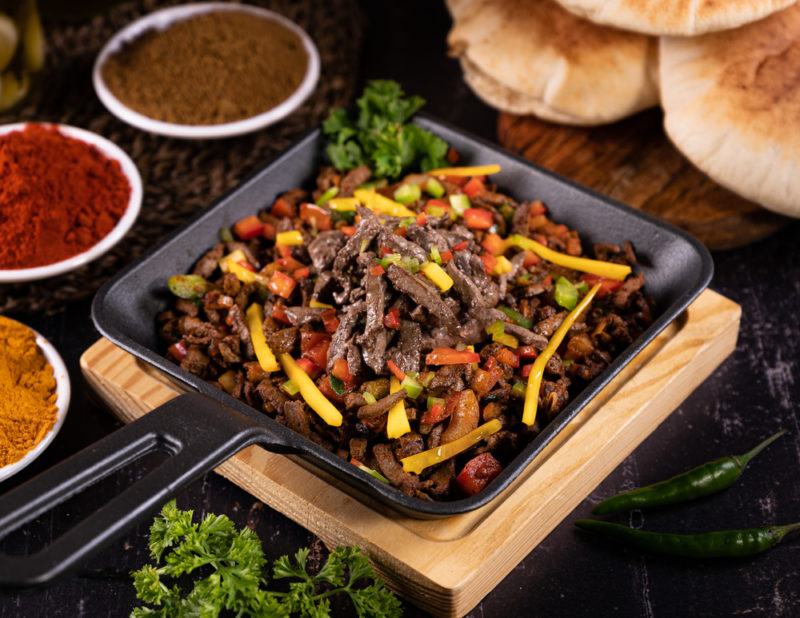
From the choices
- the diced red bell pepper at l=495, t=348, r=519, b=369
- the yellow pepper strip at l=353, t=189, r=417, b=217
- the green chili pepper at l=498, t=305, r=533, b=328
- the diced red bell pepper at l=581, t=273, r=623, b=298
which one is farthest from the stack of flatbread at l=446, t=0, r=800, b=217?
the diced red bell pepper at l=495, t=348, r=519, b=369

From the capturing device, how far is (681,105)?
5148mm

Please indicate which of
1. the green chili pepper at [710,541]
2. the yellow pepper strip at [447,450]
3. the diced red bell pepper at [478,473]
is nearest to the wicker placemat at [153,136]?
the yellow pepper strip at [447,450]

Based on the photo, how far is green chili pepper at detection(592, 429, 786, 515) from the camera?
4270mm

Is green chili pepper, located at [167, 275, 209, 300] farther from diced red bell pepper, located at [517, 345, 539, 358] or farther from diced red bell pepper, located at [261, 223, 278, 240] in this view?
diced red bell pepper, located at [517, 345, 539, 358]

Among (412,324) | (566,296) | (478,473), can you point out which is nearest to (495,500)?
(478,473)

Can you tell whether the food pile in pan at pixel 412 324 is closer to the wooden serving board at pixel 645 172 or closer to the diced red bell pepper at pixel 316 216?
the diced red bell pepper at pixel 316 216

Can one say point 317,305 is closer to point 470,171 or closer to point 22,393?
point 470,171

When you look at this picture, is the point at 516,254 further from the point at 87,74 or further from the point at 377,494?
the point at 87,74

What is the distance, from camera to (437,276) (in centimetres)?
406

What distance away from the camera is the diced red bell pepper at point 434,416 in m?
3.97

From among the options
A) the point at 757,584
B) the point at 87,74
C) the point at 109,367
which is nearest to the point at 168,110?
the point at 87,74

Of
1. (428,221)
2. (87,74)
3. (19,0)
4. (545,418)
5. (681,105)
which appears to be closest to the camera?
(545,418)

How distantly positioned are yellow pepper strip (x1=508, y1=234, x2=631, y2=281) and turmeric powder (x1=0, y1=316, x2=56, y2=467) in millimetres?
2151

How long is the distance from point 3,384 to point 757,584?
318cm
